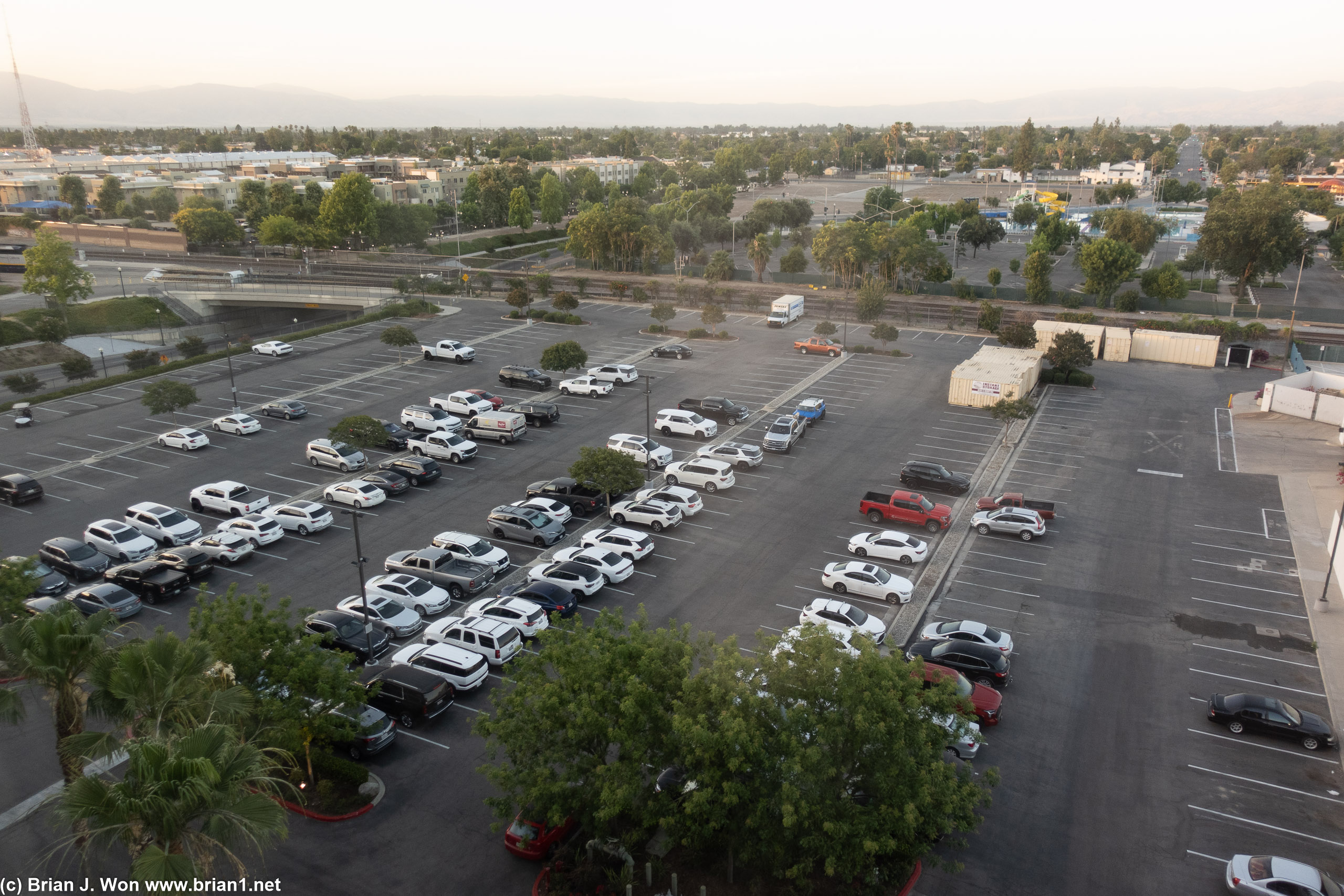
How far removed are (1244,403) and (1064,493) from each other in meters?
20.1

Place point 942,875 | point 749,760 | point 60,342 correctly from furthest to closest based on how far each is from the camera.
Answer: point 60,342
point 942,875
point 749,760

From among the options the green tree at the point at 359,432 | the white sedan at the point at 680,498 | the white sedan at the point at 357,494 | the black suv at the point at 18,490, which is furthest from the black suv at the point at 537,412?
the black suv at the point at 18,490

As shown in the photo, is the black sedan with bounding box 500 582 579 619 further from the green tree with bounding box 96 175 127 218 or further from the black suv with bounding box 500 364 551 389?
the green tree with bounding box 96 175 127 218

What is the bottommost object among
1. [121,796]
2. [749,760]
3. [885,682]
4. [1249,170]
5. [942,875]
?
[942,875]

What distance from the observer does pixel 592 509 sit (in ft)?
112

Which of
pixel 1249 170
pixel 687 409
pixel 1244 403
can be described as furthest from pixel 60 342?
pixel 1249 170

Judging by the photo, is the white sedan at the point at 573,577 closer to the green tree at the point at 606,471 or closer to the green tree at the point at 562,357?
the green tree at the point at 606,471

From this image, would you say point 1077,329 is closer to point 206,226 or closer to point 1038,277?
point 1038,277

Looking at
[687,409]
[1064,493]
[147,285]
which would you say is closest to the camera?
[1064,493]

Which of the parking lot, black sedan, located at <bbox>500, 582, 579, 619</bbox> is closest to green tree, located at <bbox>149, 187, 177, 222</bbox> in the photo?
the parking lot

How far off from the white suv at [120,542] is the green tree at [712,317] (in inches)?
1586

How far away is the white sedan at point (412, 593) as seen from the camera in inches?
1062

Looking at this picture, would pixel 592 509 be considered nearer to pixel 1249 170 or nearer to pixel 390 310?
pixel 390 310

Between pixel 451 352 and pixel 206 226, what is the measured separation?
7034cm
